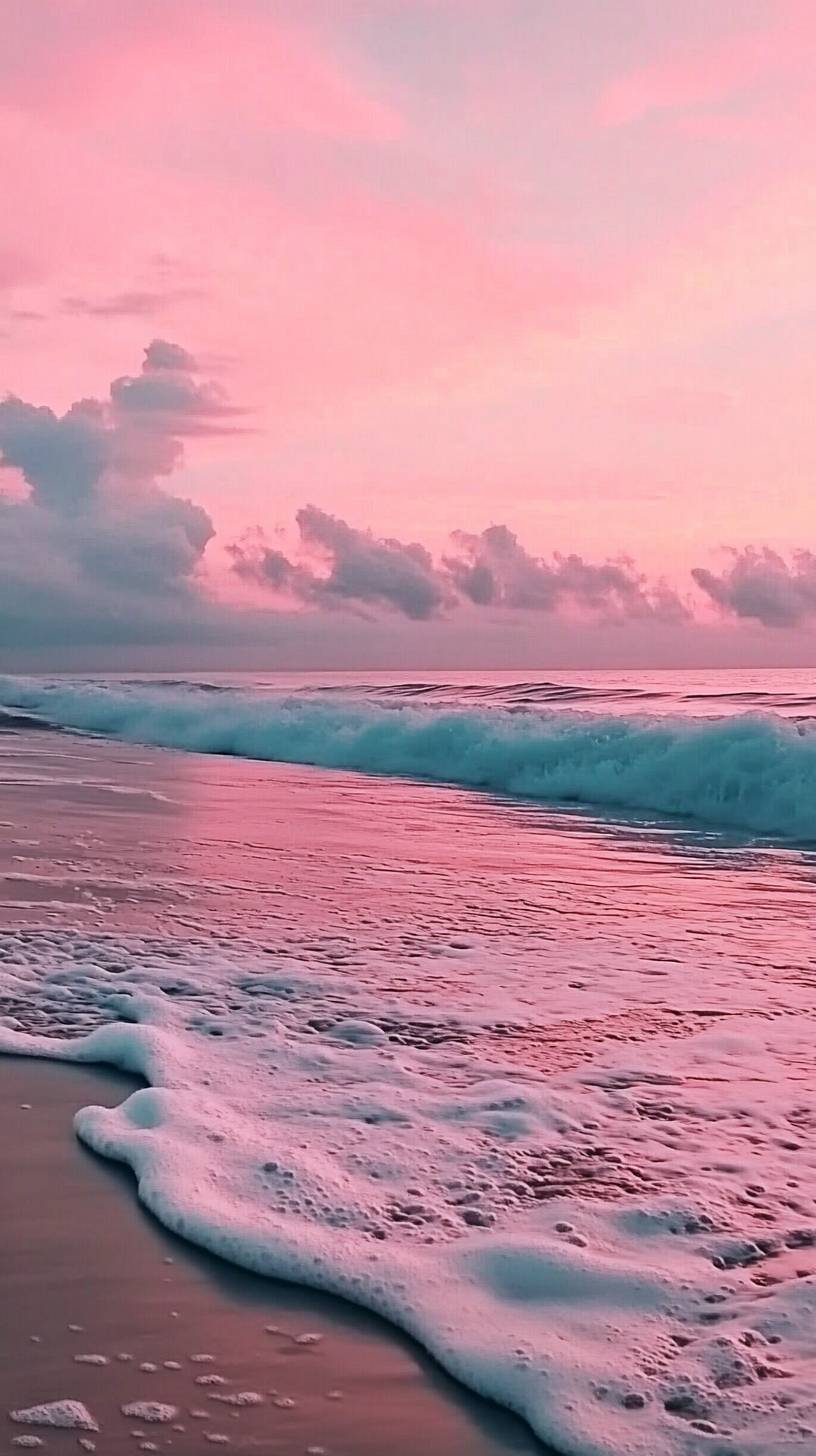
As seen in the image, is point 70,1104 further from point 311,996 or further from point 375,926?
point 375,926

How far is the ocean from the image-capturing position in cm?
346

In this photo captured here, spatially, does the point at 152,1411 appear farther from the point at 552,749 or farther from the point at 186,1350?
the point at 552,749

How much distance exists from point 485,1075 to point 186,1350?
2.42 metres

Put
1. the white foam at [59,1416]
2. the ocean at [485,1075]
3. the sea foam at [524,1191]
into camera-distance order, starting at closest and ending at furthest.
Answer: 1. the white foam at [59,1416]
2. the sea foam at [524,1191]
3. the ocean at [485,1075]

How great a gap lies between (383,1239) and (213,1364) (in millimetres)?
869

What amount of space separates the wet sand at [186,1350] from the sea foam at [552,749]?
40.8 feet

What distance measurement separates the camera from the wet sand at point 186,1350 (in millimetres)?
2961

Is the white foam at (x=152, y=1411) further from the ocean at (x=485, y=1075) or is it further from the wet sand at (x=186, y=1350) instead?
the ocean at (x=485, y=1075)

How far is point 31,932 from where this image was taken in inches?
309

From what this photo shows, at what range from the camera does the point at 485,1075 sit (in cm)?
553

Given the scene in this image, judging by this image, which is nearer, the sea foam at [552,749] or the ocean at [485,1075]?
the ocean at [485,1075]

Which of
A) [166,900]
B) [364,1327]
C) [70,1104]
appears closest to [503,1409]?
[364,1327]

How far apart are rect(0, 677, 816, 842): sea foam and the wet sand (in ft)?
40.8

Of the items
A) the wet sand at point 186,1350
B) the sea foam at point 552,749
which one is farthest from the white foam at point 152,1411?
the sea foam at point 552,749
